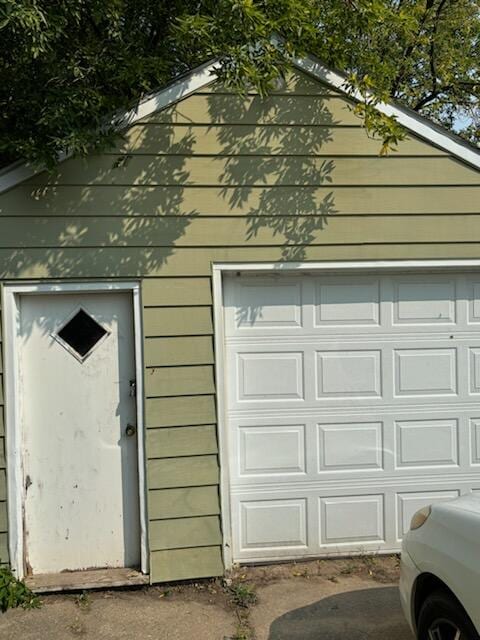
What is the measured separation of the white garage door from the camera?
4.23m

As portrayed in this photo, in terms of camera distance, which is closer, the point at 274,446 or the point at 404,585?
the point at 404,585

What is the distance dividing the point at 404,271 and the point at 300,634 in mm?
2672

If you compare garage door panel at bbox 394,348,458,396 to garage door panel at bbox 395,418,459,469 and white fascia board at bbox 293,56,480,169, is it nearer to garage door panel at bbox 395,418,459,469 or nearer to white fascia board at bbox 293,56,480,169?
garage door panel at bbox 395,418,459,469

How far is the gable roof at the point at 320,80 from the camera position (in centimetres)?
377

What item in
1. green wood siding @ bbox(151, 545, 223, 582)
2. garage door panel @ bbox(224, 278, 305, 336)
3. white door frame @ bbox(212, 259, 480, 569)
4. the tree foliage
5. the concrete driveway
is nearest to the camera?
the concrete driveway

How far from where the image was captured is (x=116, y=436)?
4008mm

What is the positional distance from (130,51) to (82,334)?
2.12 m

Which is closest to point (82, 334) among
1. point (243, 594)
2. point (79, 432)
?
point (79, 432)

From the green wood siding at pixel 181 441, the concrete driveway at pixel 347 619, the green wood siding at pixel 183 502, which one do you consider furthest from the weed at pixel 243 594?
the green wood siding at pixel 181 441

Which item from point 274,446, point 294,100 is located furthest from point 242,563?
point 294,100

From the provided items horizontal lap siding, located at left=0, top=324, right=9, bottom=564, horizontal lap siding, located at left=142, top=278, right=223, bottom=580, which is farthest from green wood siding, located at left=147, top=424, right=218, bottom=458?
horizontal lap siding, located at left=0, top=324, right=9, bottom=564

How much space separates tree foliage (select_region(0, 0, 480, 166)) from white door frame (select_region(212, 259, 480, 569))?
3.10 feet

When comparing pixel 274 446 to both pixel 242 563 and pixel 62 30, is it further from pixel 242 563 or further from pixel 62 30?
pixel 62 30

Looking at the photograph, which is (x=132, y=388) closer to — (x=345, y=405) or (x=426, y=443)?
(x=345, y=405)
